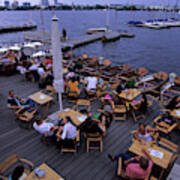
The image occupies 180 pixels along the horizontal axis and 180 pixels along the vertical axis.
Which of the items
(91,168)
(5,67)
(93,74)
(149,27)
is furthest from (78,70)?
(149,27)

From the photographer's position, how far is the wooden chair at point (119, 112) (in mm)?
7774

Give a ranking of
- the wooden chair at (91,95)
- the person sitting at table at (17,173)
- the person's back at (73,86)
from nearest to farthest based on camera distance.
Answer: the person sitting at table at (17,173), the person's back at (73,86), the wooden chair at (91,95)

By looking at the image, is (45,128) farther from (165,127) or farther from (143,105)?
(165,127)

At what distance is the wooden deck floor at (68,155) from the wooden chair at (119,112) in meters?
0.31

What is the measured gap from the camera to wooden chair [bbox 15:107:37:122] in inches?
280

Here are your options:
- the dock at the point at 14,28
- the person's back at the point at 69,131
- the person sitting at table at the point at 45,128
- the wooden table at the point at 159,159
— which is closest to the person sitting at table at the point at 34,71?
the person sitting at table at the point at 45,128

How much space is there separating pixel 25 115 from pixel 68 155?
2.88m

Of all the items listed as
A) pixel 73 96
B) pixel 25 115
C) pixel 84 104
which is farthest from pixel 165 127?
pixel 25 115

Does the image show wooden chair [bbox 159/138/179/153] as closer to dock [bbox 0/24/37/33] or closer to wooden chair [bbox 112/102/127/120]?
wooden chair [bbox 112/102/127/120]

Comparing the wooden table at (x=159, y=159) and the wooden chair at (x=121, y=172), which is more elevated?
the wooden table at (x=159, y=159)

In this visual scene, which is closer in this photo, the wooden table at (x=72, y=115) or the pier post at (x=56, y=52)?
the pier post at (x=56, y=52)

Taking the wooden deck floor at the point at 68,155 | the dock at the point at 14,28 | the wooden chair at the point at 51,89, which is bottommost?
the wooden deck floor at the point at 68,155

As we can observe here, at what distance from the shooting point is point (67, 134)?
18.6 ft

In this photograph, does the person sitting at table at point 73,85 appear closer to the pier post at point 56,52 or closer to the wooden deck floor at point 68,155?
the pier post at point 56,52
